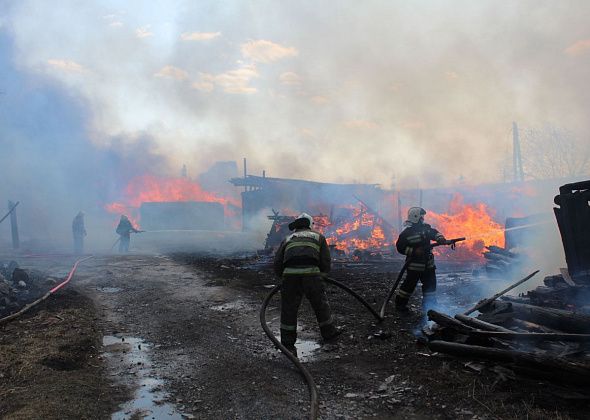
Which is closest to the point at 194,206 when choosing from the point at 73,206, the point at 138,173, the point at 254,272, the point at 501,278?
the point at 138,173

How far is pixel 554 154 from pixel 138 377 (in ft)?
140

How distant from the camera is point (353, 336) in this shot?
595cm

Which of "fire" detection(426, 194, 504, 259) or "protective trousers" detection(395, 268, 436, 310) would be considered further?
"fire" detection(426, 194, 504, 259)

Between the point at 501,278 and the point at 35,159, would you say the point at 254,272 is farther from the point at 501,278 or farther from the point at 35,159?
the point at 35,159

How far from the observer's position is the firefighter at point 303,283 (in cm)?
548

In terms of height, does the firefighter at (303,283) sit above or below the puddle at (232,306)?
above

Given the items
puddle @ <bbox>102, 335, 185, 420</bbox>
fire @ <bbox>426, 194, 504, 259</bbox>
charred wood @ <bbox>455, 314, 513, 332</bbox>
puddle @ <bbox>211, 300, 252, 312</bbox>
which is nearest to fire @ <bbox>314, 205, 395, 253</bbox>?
fire @ <bbox>426, 194, 504, 259</bbox>

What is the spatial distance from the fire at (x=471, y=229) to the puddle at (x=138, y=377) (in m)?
13.0

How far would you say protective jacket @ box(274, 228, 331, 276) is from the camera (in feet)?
18.4

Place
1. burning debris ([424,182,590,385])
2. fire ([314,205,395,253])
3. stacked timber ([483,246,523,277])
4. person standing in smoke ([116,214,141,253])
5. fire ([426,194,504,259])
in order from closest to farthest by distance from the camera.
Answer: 1. burning debris ([424,182,590,385])
2. stacked timber ([483,246,523,277])
3. fire ([426,194,504,259])
4. person standing in smoke ([116,214,141,253])
5. fire ([314,205,395,253])

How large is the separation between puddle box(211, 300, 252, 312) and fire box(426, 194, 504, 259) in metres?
10.3

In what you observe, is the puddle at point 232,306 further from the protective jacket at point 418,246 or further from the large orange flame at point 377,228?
the large orange flame at point 377,228

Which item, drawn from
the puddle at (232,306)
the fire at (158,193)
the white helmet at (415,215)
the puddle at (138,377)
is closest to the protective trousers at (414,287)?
the white helmet at (415,215)

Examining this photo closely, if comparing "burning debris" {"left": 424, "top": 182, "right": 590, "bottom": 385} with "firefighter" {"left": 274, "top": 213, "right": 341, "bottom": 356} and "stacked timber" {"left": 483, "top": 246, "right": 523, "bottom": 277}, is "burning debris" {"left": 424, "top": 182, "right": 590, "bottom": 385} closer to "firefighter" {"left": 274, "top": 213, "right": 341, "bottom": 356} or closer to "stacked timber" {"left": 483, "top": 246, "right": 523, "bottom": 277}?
"firefighter" {"left": 274, "top": 213, "right": 341, "bottom": 356}
